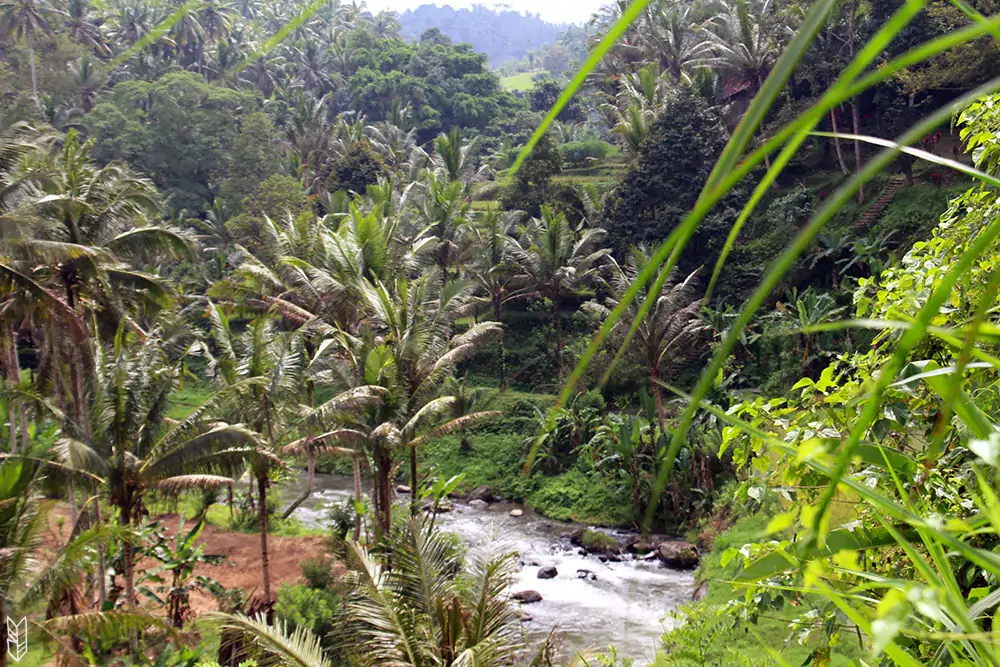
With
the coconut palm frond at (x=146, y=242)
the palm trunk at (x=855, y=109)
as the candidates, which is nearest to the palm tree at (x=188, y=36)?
the coconut palm frond at (x=146, y=242)

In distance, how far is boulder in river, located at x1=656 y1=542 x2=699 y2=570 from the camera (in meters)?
11.0

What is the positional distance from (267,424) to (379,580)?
4698 mm

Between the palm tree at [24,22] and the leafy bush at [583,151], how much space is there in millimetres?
17820

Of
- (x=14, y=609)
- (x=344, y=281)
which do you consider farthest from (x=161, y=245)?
(x=14, y=609)

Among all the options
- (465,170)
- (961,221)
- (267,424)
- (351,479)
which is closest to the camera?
(961,221)

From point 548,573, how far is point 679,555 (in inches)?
78.8

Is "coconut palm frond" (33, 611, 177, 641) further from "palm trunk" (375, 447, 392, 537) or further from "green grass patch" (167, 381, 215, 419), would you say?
"green grass patch" (167, 381, 215, 419)

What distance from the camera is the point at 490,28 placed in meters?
127

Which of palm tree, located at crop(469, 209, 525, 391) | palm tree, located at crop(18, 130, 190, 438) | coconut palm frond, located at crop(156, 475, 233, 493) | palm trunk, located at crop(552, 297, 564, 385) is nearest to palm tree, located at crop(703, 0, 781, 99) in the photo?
palm tree, located at crop(469, 209, 525, 391)

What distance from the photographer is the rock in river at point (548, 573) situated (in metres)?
11.0

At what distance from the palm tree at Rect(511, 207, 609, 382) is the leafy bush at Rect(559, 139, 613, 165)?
398 inches

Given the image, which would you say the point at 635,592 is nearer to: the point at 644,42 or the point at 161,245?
the point at 161,245

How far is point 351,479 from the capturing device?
17266 mm

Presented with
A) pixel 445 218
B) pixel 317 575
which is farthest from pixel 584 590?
pixel 445 218
